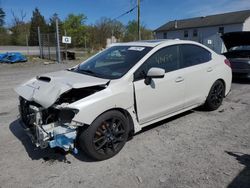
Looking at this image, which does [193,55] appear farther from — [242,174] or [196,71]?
[242,174]

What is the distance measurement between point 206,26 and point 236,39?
120 feet

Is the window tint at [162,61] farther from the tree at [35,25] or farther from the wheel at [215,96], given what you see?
the tree at [35,25]

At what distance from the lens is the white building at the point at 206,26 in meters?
38.7

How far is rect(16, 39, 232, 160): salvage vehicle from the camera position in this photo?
3.36m

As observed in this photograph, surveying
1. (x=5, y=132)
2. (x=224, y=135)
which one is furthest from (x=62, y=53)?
(x=224, y=135)

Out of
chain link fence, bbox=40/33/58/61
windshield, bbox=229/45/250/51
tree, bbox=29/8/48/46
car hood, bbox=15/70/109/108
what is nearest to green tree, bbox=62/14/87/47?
tree, bbox=29/8/48/46

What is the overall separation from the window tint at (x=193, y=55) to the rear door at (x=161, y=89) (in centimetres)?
19

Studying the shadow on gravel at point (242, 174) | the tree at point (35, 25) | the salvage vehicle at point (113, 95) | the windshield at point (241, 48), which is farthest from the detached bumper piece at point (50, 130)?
the tree at point (35, 25)

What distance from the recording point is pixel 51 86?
3600 mm

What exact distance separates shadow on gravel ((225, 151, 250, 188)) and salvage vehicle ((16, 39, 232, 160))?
54.0 inches

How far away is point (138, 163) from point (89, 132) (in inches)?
32.5

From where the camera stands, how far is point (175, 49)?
4742mm

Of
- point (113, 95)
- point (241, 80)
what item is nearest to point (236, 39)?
point (241, 80)

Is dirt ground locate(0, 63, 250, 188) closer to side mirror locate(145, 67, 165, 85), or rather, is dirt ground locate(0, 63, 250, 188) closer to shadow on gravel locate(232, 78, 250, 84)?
side mirror locate(145, 67, 165, 85)
